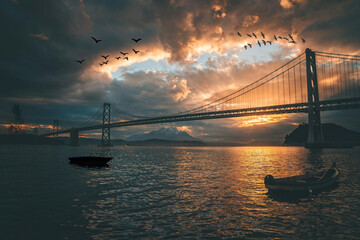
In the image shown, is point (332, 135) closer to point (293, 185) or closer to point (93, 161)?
point (93, 161)

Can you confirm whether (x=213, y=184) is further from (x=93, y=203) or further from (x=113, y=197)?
(x=93, y=203)

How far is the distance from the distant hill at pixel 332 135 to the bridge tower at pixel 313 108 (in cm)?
7351

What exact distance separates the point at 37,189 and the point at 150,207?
377 inches

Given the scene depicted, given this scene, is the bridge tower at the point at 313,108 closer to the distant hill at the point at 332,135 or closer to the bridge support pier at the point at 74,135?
the distant hill at the point at 332,135

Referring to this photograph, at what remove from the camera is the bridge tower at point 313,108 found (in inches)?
2803

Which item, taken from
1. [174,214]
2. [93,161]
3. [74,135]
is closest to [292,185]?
[174,214]

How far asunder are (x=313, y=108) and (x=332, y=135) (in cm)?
9066

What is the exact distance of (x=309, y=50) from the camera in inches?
3135

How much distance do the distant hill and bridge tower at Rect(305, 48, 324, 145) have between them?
241ft

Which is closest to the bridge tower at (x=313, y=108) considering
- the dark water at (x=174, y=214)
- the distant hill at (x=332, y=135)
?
the dark water at (x=174, y=214)

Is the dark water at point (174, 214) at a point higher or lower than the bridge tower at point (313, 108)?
lower

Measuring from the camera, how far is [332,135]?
14325cm

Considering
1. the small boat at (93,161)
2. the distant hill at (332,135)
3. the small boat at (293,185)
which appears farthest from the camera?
the distant hill at (332,135)

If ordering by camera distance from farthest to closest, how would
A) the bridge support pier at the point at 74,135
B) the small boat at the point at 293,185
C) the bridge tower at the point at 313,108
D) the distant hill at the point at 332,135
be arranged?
the distant hill at the point at 332,135, the bridge support pier at the point at 74,135, the bridge tower at the point at 313,108, the small boat at the point at 293,185
